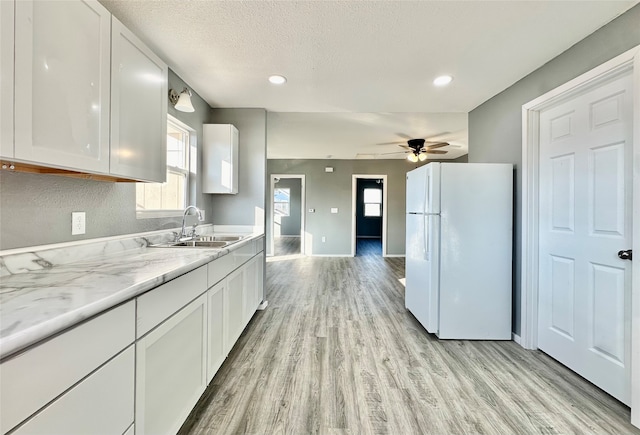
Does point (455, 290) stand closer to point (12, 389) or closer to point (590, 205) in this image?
point (590, 205)

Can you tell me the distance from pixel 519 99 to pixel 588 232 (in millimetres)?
1309

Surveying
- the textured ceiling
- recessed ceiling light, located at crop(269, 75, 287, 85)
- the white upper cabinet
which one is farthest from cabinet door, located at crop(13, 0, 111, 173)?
the white upper cabinet

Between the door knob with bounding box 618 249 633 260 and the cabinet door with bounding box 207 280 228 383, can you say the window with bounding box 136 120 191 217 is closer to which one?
the cabinet door with bounding box 207 280 228 383

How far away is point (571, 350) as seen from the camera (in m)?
1.97

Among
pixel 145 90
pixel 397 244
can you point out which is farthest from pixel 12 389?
pixel 397 244

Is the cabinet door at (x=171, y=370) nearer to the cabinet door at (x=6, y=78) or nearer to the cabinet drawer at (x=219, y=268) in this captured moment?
the cabinet drawer at (x=219, y=268)

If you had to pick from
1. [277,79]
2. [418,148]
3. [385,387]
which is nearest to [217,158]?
[277,79]

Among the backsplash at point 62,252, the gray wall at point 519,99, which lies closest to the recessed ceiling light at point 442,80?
the gray wall at point 519,99

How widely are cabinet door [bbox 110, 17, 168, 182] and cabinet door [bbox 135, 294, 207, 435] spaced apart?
839 mm

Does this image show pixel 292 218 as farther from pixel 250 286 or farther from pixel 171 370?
pixel 171 370

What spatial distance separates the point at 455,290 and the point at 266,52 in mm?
2567

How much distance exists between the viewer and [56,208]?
1.35 metres

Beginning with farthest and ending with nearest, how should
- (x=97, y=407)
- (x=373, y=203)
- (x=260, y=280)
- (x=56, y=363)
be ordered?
(x=373, y=203) < (x=260, y=280) < (x=97, y=407) < (x=56, y=363)

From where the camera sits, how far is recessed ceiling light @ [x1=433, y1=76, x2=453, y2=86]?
2.40m
